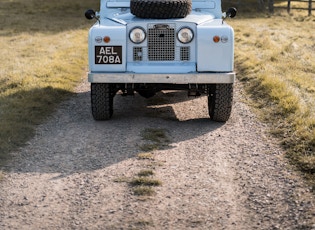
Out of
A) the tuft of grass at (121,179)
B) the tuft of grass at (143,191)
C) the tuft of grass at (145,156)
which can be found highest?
the tuft of grass at (143,191)

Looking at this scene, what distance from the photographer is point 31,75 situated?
11.6 metres

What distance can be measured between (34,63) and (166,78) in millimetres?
5928

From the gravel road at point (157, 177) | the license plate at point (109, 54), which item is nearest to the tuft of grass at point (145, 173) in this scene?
the gravel road at point (157, 177)

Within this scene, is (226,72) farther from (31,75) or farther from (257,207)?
(31,75)

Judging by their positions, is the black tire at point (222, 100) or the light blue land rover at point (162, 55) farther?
the black tire at point (222, 100)

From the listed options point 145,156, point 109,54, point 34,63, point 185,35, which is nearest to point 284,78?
point 185,35

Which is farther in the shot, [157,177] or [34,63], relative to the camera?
[34,63]

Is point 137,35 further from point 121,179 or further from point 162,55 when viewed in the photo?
point 121,179

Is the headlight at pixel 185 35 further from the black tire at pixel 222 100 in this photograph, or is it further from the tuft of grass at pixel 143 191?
the tuft of grass at pixel 143 191

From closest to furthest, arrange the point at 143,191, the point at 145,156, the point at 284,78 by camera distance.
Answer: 1. the point at 143,191
2. the point at 145,156
3. the point at 284,78

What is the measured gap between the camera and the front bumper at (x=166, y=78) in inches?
307

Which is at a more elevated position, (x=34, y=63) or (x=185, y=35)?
(x=185, y=35)

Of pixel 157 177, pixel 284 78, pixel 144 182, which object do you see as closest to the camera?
pixel 144 182

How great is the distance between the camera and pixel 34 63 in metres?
13.1
